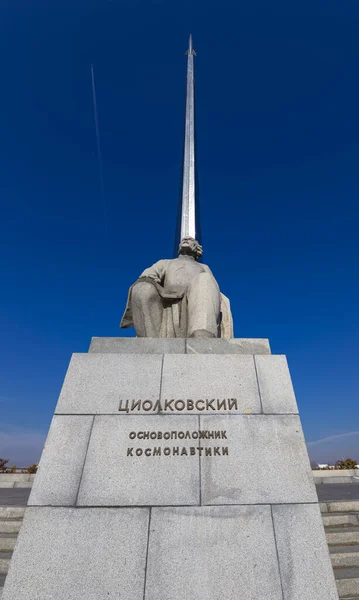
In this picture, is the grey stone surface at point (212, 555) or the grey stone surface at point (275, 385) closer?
the grey stone surface at point (212, 555)

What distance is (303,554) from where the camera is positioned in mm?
3037

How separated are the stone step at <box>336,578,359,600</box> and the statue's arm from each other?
5.04 meters

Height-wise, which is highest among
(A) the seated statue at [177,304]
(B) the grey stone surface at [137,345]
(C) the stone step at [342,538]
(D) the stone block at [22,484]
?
(A) the seated statue at [177,304]

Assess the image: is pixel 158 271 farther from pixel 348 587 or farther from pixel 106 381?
pixel 348 587

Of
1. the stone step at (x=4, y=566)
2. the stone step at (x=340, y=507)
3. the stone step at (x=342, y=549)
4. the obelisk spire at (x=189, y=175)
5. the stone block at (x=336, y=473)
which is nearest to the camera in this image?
the stone step at (x=4, y=566)

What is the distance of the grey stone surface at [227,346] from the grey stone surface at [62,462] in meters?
1.62

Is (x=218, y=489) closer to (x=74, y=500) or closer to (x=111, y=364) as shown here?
(x=74, y=500)

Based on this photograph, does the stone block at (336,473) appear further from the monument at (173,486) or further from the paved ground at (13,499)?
the monument at (173,486)

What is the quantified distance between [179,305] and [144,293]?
69 cm

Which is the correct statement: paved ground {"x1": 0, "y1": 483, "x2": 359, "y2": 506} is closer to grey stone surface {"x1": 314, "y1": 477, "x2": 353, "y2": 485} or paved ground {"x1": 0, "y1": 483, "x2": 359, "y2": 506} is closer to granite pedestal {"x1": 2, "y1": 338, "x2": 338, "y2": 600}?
grey stone surface {"x1": 314, "y1": 477, "x2": 353, "y2": 485}

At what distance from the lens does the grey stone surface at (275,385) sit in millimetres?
3967

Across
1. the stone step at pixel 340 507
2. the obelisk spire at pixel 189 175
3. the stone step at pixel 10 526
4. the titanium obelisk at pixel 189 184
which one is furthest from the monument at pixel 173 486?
the titanium obelisk at pixel 189 184

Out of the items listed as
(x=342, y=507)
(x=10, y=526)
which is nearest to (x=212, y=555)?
(x=10, y=526)

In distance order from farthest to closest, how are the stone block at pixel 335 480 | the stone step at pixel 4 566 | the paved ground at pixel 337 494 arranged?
the stone block at pixel 335 480 → the paved ground at pixel 337 494 → the stone step at pixel 4 566
